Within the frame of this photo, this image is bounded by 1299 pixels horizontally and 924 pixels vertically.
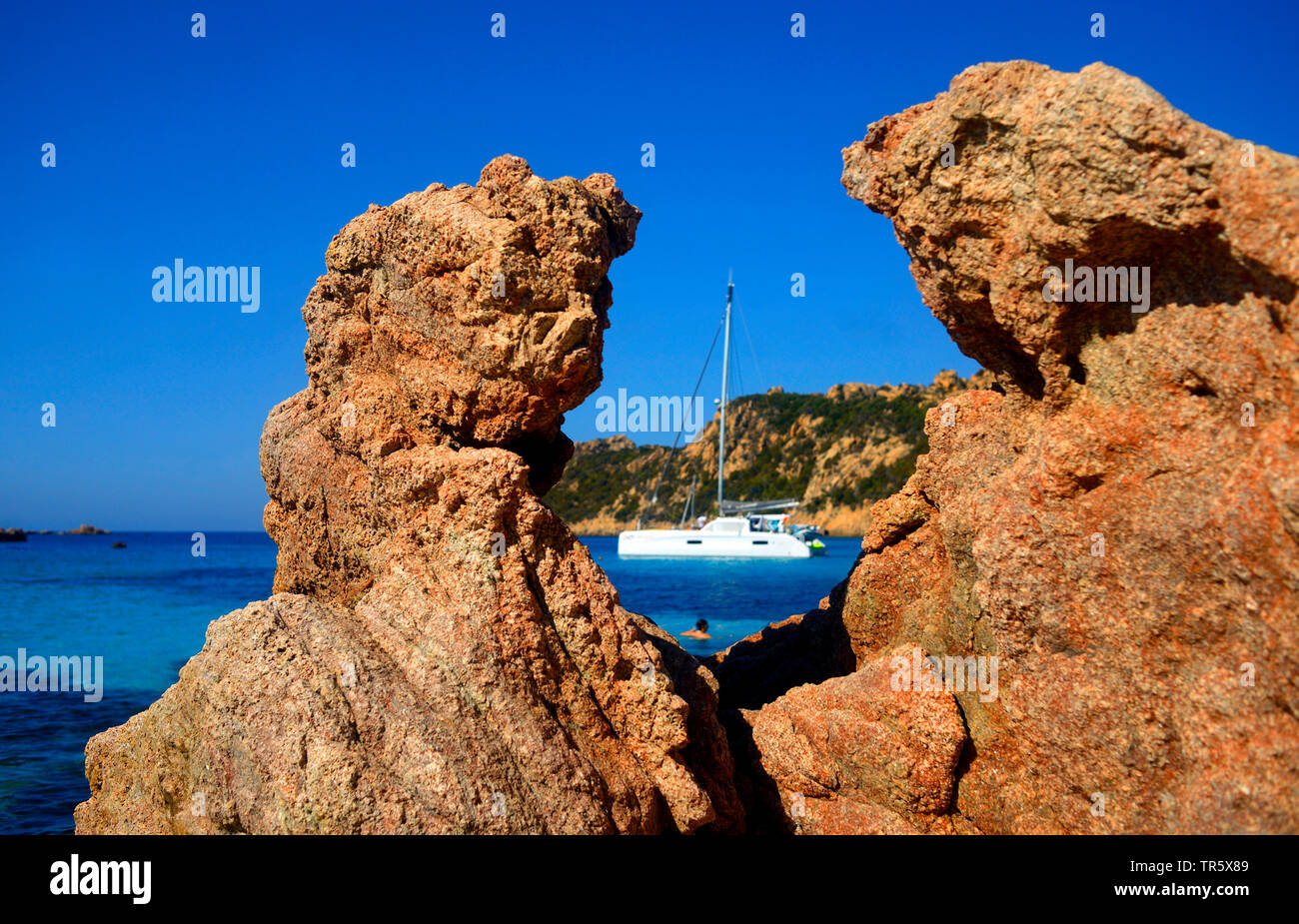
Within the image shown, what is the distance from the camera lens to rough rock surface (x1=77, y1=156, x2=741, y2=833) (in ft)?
16.9

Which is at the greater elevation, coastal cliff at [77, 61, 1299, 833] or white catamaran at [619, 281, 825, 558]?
coastal cliff at [77, 61, 1299, 833]

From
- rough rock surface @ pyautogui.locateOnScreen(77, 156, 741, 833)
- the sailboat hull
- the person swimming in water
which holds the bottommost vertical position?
the sailboat hull

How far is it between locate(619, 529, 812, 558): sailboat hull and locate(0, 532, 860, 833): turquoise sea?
0.92 m

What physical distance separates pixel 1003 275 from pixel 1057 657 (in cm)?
250

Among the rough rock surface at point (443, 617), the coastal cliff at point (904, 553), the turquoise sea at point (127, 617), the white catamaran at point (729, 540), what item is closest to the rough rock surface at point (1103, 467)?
the coastal cliff at point (904, 553)

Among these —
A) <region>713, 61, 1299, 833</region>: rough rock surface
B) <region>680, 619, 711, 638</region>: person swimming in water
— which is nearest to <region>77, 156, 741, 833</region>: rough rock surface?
<region>713, 61, 1299, 833</region>: rough rock surface

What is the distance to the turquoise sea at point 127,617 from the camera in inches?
445

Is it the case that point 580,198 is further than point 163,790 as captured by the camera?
Yes

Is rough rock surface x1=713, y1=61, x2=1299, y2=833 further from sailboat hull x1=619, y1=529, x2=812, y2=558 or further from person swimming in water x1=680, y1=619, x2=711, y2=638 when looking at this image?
sailboat hull x1=619, y1=529, x2=812, y2=558

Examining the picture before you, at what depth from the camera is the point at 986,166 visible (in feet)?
18.6
